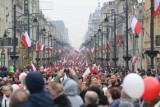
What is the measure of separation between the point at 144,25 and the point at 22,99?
54.6m

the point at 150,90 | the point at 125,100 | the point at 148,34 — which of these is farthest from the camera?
A: the point at 148,34

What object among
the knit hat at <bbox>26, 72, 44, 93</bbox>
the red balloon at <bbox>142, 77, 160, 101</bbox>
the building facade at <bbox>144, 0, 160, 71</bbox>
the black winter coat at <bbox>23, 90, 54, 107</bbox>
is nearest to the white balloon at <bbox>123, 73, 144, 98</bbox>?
the red balloon at <bbox>142, 77, 160, 101</bbox>

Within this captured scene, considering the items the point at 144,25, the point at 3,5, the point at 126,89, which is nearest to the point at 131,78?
the point at 126,89

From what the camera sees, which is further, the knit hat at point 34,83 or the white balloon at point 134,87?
the white balloon at point 134,87

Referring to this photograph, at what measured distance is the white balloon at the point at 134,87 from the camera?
30.5 feet

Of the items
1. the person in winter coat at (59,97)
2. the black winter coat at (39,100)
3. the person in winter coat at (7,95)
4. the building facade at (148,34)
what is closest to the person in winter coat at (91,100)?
the person in winter coat at (59,97)

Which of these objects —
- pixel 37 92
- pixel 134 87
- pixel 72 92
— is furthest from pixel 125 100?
pixel 37 92

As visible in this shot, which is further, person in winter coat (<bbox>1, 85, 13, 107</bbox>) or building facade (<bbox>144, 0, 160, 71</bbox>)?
building facade (<bbox>144, 0, 160, 71</bbox>)

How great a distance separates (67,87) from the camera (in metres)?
10.1

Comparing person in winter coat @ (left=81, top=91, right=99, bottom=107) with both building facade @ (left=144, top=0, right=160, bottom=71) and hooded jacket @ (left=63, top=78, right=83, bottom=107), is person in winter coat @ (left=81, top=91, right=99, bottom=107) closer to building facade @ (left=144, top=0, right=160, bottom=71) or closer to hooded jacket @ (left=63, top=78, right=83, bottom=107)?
hooded jacket @ (left=63, top=78, right=83, bottom=107)

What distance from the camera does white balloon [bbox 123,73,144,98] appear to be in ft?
30.5

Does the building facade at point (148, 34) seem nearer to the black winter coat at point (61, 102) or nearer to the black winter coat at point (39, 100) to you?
the black winter coat at point (61, 102)

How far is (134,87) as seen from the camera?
9.25m

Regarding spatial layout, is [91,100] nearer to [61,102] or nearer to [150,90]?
[61,102]
